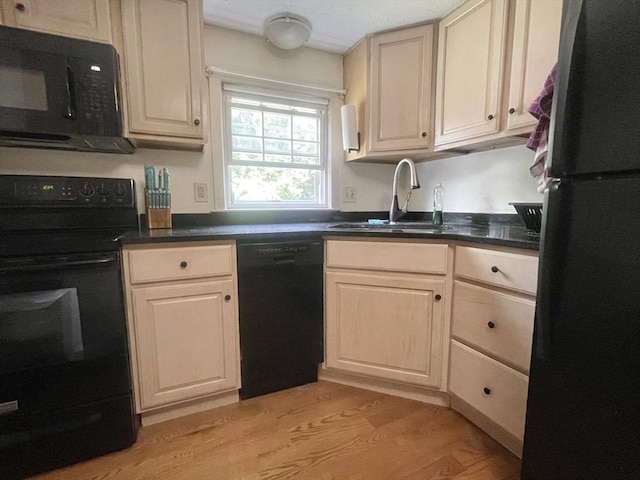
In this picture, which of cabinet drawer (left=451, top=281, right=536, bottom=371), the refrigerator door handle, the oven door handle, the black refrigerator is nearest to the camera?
the black refrigerator

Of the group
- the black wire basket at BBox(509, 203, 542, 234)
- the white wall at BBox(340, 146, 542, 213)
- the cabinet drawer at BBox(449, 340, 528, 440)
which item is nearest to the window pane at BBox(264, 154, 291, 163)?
the white wall at BBox(340, 146, 542, 213)

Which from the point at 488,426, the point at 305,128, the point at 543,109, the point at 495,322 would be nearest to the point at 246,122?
the point at 305,128

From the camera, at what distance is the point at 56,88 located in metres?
1.29

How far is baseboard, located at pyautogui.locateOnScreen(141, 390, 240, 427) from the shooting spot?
1.47m

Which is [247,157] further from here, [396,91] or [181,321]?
[181,321]

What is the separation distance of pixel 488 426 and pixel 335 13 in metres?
2.29

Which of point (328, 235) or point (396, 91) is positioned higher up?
point (396, 91)

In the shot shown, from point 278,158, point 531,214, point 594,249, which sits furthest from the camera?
point 278,158

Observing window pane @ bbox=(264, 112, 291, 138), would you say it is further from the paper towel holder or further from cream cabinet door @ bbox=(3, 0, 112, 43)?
cream cabinet door @ bbox=(3, 0, 112, 43)

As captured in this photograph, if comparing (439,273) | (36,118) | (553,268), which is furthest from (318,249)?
(36,118)

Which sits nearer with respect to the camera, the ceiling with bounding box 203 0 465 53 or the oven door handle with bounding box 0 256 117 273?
the oven door handle with bounding box 0 256 117 273

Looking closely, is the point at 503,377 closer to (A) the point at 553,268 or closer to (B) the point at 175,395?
(A) the point at 553,268

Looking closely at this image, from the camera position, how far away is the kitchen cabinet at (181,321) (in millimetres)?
1353

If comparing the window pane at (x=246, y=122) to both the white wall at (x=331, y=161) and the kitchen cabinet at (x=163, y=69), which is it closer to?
the white wall at (x=331, y=161)
